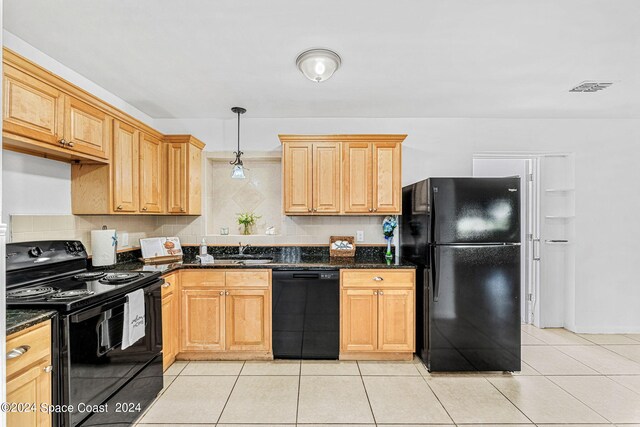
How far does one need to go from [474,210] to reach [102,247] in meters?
3.16

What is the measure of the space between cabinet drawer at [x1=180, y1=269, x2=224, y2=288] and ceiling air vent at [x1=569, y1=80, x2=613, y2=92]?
360 centimetres

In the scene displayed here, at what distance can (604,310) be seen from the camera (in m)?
3.68

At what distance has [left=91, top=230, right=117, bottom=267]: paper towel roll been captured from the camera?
266cm

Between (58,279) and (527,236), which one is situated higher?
(527,236)

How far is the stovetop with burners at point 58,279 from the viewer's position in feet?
5.44

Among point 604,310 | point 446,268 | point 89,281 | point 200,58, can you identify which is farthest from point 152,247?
point 604,310

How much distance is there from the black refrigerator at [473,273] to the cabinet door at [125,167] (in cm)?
259

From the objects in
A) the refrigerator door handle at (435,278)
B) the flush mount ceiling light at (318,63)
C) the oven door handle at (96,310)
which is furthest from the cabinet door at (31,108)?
the refrigerator door handle at (435,278)

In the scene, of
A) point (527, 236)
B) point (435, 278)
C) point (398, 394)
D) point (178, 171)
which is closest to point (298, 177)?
point (178, 171)

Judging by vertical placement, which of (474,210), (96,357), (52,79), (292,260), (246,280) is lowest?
(96,357)

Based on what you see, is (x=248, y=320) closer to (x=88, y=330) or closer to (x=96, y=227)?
(x=88, y=330)

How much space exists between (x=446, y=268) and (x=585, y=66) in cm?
186

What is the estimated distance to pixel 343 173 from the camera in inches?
131

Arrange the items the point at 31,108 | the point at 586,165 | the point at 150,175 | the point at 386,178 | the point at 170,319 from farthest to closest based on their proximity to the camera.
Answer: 1. the point at 586,165
2. the point at 386,178
3. the point at 150,175
4. the point at 170,319
5. the point at 31,108
